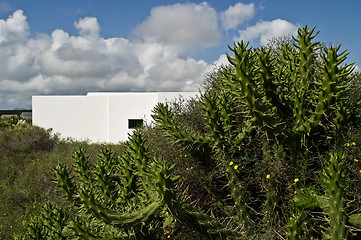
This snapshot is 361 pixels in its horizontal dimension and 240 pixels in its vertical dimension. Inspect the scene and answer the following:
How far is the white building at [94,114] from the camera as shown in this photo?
19656mm

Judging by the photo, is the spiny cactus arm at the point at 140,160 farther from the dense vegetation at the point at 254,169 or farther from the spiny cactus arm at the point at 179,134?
the spiny cactus arm at the point at 179,134

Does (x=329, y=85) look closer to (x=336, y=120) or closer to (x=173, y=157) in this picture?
(x=336, y=120)

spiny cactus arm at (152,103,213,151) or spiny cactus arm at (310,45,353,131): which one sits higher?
spiny cactus arm at (310,45,353,131)

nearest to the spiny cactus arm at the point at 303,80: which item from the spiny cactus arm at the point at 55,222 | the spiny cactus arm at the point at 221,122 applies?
the spiny cactus arm at the point at 221,122

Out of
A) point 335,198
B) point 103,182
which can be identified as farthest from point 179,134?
point 335,198

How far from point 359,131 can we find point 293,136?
90 centimetres

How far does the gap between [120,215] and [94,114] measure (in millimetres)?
18089

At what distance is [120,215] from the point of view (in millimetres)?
2766

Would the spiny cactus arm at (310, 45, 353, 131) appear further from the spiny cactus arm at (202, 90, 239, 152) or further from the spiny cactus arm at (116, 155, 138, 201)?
the spiny cactus arm at (116, 155, 138, 201)

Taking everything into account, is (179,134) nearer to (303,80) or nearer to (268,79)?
(268,79)

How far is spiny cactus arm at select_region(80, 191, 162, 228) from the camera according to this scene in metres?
2.73

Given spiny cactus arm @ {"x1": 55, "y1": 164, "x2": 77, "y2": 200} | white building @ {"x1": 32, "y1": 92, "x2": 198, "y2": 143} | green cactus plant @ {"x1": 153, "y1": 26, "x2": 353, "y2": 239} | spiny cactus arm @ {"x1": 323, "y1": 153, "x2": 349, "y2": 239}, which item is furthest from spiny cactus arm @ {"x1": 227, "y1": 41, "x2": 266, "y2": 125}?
white building @ {"x1": 32, "y1": 92, "x2": 198, "y2": 143}

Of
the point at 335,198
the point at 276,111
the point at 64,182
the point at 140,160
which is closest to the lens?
the point at 335,198

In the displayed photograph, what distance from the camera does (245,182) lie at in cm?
363
